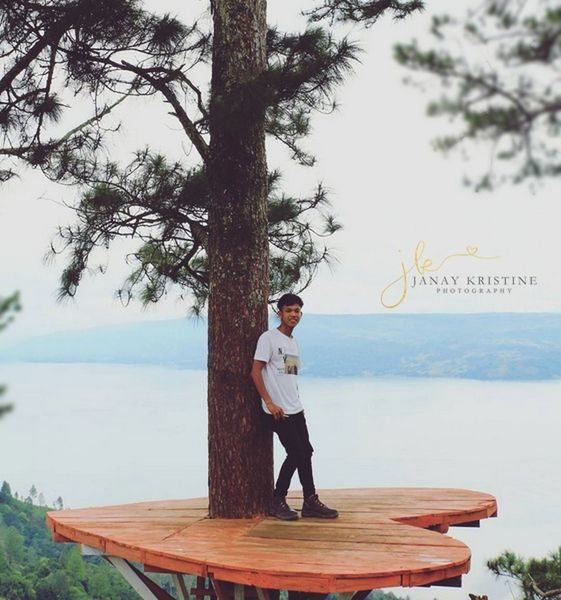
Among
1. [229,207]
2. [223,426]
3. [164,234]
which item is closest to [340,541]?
[223,426]

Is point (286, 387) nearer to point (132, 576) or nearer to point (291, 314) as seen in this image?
point (291, 314)

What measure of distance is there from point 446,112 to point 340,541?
245cm

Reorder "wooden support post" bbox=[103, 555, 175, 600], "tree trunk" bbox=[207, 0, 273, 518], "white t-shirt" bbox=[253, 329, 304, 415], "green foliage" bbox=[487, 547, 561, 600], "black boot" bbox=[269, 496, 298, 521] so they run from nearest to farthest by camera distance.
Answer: "wooden support post" bbox=[103, 555, 175, 600]
"white t-shirt" bbox=[253, 329, 304, 415]
"black boot" bbox=[269, 496, 298, 521]
"tree trunk" bbox=[207, 0, 273, 518]
"green foliage" bbox=[487, 547, 561, 600]

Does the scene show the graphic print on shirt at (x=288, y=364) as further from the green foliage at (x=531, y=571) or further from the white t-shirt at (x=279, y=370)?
the green foliage at (x=531, y=571)

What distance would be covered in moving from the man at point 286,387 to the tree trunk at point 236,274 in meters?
0.22

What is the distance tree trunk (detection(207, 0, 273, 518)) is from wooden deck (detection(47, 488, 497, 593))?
25 cm

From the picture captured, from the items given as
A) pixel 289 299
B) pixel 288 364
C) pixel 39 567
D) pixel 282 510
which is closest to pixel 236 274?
pixel 289 299

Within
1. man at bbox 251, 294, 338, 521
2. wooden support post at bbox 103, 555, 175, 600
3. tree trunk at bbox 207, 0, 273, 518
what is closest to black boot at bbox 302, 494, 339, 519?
man at bbox 251, 294, 338, 521

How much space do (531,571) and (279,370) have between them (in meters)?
2.86

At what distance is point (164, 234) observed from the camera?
6211 mm

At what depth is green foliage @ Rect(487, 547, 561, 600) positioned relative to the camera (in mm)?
6180

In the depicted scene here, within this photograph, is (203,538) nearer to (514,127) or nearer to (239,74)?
(239,74)

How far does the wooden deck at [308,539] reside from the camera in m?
3.55

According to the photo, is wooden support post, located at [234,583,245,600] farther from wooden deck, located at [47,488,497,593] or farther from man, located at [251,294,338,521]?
man, located at [251,294,338,521]
